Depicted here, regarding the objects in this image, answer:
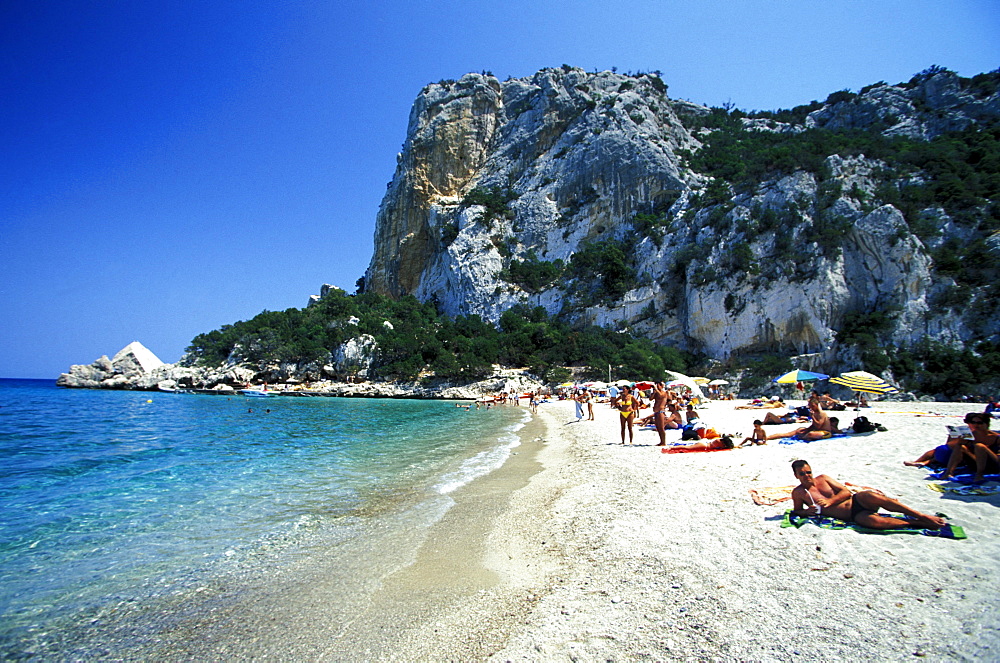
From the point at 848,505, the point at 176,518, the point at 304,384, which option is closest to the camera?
the point at 848,505

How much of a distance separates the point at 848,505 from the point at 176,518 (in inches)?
334

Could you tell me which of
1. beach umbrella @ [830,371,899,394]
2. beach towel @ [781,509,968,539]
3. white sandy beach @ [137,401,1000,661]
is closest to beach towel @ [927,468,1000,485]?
white sandy beach @ [137,401,1000,661]

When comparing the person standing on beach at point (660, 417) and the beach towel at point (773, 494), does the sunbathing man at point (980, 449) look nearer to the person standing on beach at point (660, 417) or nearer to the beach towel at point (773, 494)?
the beach towel at point (773, 494)

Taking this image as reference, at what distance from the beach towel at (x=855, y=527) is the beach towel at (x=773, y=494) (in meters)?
0.44

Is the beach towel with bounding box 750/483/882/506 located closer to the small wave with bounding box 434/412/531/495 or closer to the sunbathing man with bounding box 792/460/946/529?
the sunbathing man with bounding box 792/460/946/529

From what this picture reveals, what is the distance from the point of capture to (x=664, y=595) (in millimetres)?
3459

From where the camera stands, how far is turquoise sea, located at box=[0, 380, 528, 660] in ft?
13.1

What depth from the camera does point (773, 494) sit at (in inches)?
220

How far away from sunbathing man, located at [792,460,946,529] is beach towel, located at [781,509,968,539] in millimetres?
35

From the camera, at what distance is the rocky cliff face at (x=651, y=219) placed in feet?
119

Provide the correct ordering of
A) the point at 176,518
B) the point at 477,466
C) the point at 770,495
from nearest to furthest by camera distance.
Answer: the point at 770,495
the point at 176,518
the point at 477,466

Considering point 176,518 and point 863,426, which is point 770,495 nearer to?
point 863,426

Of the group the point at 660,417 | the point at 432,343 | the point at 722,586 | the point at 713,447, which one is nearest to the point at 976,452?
the point at 713,447

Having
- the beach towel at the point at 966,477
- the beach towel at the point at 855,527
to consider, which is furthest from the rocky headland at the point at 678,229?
the beach towel at the point at 855,527
